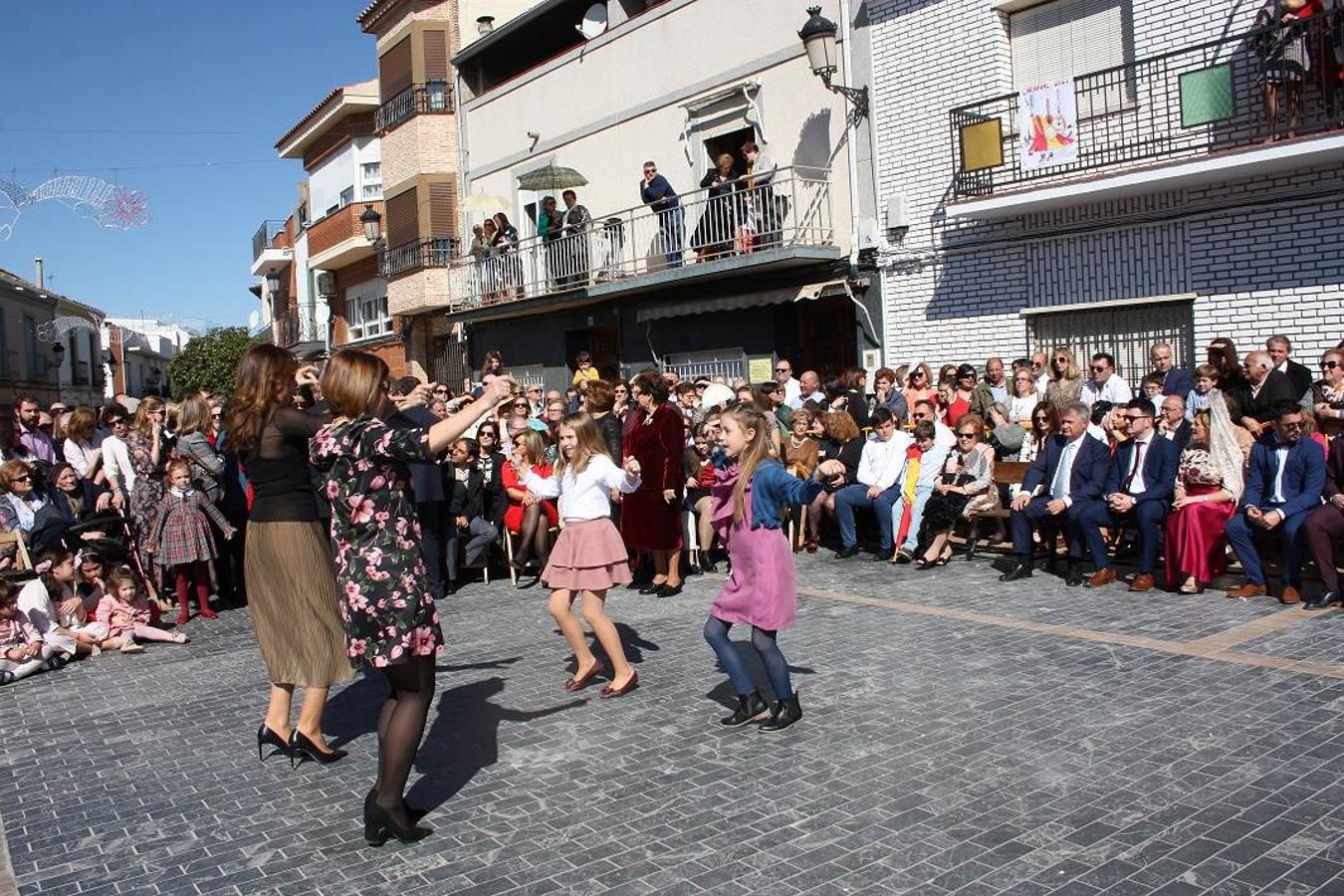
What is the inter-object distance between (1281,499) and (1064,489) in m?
1.79

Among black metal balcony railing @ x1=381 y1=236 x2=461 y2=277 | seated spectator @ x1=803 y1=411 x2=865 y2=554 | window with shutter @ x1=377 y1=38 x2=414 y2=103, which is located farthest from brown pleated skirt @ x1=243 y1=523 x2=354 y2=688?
A: window with shutter @ x1=377 y1=38 x2=414 y2=103

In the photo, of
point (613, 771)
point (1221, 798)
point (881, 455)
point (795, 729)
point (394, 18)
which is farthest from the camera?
point (394, 18)

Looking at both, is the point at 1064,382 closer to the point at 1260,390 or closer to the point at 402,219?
the point at 1260,390

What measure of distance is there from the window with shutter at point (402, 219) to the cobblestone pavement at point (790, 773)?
810 inches

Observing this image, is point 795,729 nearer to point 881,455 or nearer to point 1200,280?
point 881,455

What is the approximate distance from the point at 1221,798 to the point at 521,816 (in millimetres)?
2931

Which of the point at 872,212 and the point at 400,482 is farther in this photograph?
the point at 872,212

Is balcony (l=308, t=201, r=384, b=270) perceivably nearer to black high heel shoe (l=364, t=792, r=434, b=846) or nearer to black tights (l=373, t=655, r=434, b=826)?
black tights (l=373, t=655, r=434, b=826)

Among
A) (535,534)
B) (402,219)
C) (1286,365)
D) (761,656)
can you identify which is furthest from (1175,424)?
(402,219)

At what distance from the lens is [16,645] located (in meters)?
8.51

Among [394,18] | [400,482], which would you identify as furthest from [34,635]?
[394,18]

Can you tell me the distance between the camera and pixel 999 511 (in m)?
10.9

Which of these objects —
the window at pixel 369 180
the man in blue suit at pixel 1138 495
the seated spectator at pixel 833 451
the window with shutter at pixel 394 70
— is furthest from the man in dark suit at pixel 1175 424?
the window at pixel 369 180

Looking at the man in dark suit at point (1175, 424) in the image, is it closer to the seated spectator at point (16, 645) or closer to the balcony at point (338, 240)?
the seated spectator at point (16, 645)
